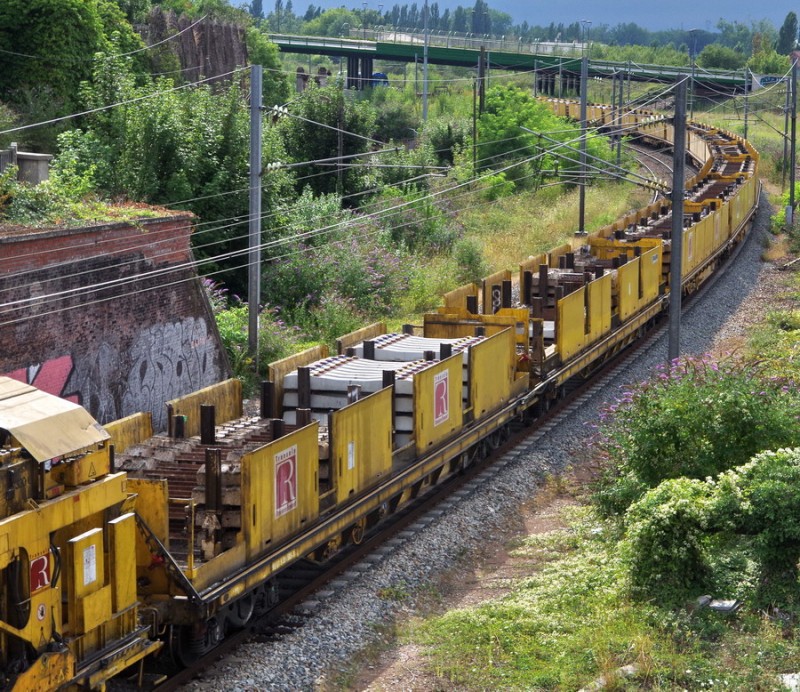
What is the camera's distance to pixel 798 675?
9.73 meters

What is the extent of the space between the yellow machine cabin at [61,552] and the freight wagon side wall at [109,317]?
7604 millimetres

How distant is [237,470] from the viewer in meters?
11.9

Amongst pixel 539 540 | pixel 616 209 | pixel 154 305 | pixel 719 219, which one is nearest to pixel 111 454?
pixel 539 540

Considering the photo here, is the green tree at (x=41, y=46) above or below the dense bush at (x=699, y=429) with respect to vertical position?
above

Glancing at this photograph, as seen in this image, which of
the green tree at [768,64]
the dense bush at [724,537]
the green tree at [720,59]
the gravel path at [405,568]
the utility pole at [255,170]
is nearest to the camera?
the gravel path at [405,568]

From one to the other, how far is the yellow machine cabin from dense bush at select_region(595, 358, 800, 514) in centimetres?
780

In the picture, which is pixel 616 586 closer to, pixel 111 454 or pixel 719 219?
pixel 111 454

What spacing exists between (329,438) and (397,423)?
8.61ft

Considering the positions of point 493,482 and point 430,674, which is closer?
point 430,674

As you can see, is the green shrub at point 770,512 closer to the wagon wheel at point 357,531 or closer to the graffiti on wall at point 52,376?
the wagon wheel at point 357,531

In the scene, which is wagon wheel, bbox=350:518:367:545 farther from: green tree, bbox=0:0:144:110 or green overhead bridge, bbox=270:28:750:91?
green overhead bridge, bbox=270:28:750:91

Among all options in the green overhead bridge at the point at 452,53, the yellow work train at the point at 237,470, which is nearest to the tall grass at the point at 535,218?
the yellow work train at the point at 237,470

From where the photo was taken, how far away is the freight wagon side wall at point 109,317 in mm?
16906

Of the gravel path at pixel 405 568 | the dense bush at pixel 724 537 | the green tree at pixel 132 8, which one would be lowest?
the gravel path at pixel 405 568
